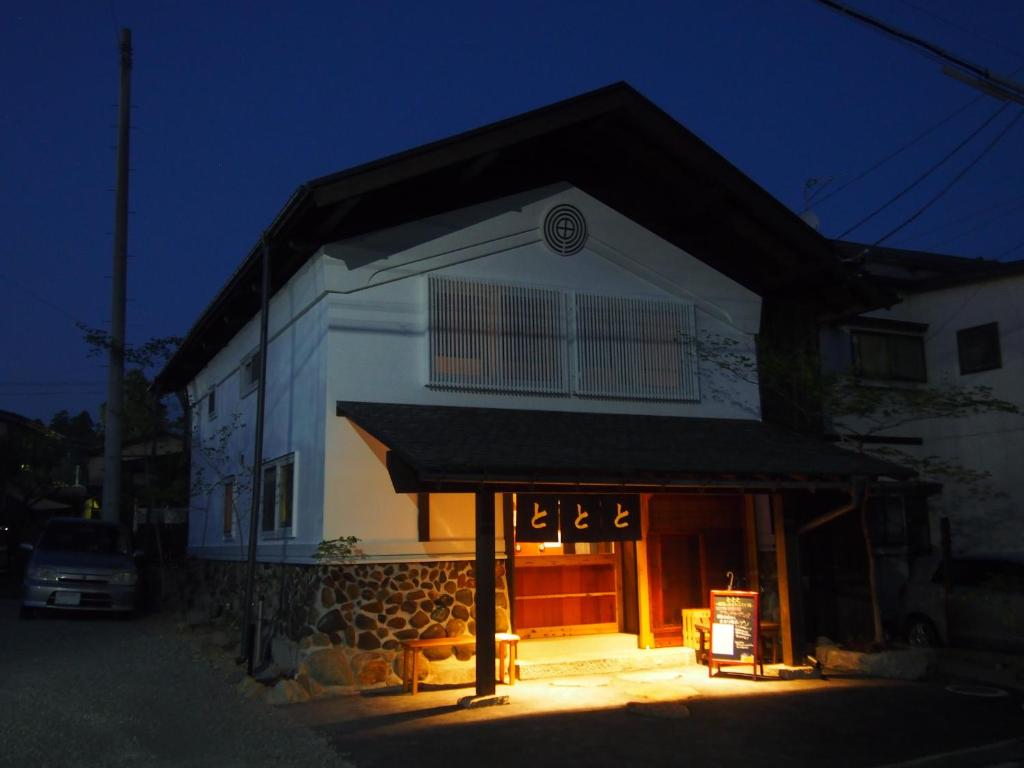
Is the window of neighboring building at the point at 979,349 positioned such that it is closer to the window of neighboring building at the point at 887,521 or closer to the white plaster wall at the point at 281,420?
the window of neighboring building at the point at 887,521

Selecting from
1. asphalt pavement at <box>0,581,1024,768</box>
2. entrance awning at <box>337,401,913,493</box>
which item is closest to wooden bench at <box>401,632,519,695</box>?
asphalt pavement at <box>0,581,1024,768</box>

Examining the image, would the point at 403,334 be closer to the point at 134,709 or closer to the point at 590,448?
the point at 590,448

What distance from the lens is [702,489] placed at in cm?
1169

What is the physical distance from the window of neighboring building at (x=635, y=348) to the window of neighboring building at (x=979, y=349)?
6541 mm

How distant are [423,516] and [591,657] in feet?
9.58

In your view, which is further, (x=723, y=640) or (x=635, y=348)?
(x=635, y=348)

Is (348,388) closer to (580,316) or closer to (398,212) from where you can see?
(398,212)

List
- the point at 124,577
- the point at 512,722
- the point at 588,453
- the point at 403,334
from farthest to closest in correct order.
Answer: the point at 124,577 < the point at 403,334 < the point at 588,453 < the point at 512,722

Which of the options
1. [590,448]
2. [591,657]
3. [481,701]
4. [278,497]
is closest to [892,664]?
[591,657]

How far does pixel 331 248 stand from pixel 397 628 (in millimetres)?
4948

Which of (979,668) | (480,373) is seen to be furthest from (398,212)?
(979,668)

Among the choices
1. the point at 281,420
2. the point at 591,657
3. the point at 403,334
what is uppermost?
the point at 403,334

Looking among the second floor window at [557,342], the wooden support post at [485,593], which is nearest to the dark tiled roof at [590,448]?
the second floor window at [557,342]

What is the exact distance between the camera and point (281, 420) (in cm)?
1385
